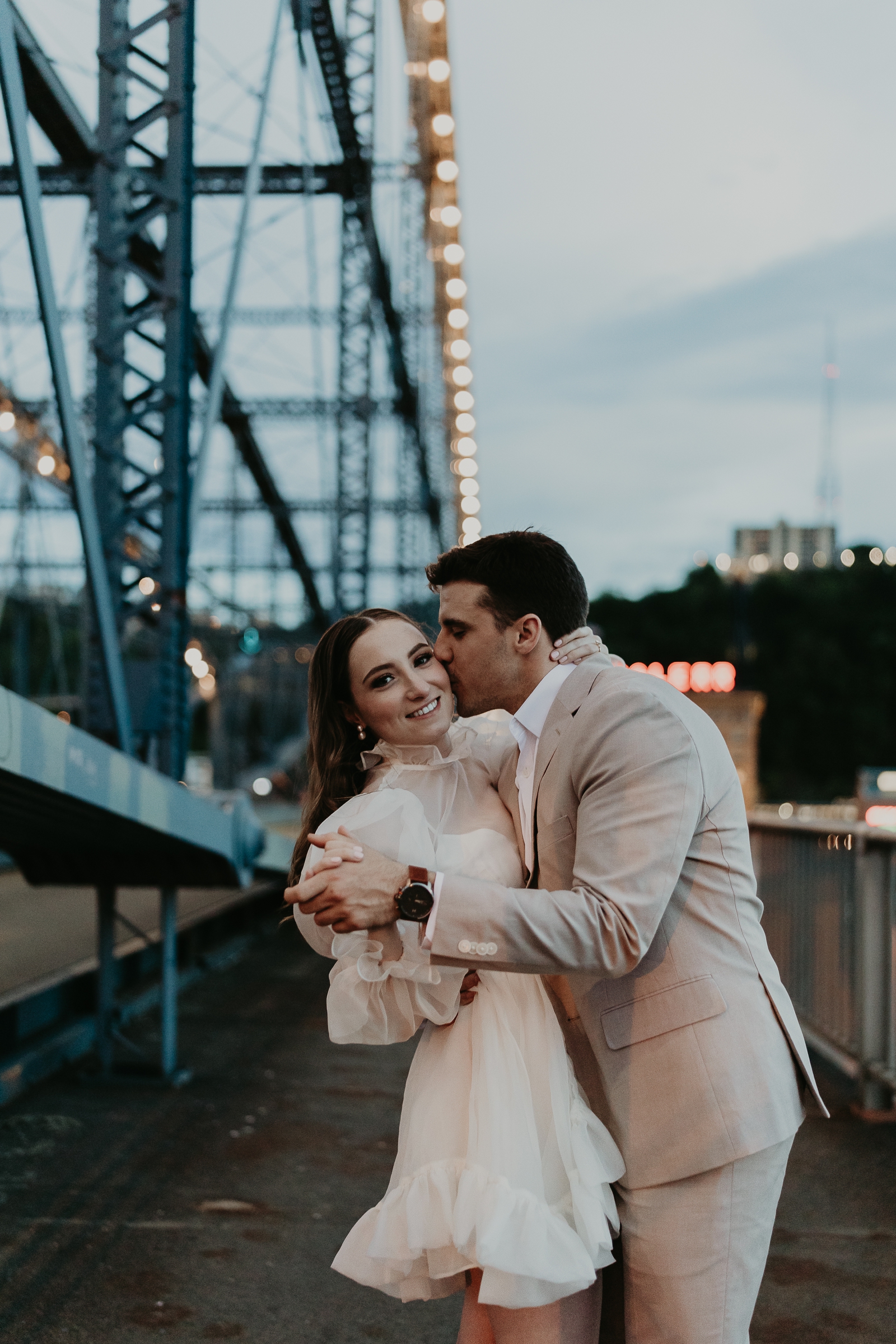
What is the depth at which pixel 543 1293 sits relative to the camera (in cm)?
204

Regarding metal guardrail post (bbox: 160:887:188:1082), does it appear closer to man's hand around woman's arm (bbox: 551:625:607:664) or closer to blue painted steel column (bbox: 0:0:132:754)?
blue painted steel column (bbox: 0:0:132:754)

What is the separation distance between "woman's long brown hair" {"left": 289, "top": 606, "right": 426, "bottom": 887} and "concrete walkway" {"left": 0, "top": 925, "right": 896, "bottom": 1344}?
187cm

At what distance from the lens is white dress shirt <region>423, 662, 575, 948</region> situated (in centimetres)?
232

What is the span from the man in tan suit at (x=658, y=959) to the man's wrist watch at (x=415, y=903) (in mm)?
15

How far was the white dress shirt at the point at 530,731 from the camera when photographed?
2.32 meters

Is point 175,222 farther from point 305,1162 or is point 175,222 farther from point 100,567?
point 305,1162

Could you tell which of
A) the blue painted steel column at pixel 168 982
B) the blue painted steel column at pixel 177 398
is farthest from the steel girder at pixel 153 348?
the blue painted steel column at pixel 168 982

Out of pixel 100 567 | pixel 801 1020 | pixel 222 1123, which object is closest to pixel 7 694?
pixel 100 567

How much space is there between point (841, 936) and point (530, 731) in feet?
Result: 14.2

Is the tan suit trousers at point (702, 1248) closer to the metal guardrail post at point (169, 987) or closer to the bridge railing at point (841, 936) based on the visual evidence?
the bridge railing at point (841, 936)

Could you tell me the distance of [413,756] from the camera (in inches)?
101

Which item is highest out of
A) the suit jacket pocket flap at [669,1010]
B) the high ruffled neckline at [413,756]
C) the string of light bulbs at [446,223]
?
the string of light bulbs at [446,223]

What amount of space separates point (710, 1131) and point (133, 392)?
6076 millimetres

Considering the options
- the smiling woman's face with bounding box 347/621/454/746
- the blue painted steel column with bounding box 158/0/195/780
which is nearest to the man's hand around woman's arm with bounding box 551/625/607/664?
the smiling woman's face with bounding box 347/621/454/746
